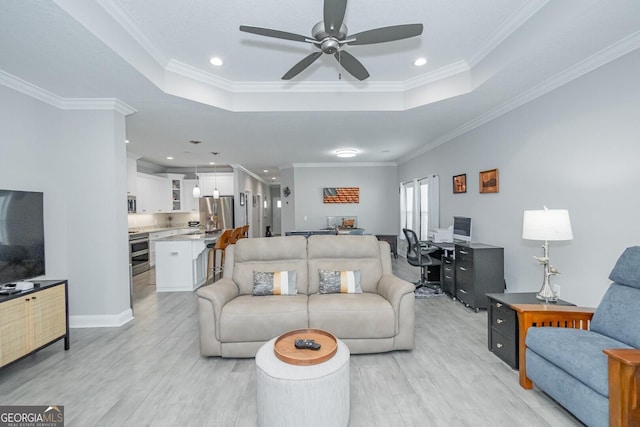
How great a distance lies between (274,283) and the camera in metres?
3.10

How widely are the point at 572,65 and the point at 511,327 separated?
8.20 ft

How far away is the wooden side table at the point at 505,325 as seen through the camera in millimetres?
2477

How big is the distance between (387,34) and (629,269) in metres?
2.32

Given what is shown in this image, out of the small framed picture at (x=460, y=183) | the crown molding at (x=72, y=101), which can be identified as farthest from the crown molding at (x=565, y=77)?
the crown molding at (x=72, y=101)

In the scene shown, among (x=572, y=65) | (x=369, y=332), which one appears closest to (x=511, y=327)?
(x=369, y=332)

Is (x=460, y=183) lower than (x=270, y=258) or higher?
higher

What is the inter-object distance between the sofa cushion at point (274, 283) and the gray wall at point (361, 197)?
5.64 metres

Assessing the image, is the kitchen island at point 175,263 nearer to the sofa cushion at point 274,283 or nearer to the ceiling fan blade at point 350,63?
the sofa cushion at point 274,283

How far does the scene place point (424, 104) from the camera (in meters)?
3.87

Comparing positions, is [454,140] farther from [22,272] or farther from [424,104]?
[22,272]

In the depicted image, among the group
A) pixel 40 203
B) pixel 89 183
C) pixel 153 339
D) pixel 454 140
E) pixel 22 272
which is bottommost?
pixel 153 339

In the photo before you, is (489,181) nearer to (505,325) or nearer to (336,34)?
(505,325)

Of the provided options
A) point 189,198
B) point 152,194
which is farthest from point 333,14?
point 189,198

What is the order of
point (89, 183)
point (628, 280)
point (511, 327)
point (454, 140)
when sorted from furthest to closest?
point (454, 140) → point (89, 183) → point (511, 327) → point (628, 280)
